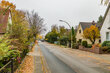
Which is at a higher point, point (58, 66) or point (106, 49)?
point (106, 49)

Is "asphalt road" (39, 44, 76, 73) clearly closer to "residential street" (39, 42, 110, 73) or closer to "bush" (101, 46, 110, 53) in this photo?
"residential street" (39, 42, 110, 73)

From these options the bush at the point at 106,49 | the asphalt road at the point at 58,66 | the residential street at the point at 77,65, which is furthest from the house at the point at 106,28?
the asphalt road at the point at 58,66

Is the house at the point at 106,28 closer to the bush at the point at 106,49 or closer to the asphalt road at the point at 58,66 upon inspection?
the bush at the point at 106,49

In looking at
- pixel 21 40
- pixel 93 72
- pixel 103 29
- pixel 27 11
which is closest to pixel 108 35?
pixel 103 29

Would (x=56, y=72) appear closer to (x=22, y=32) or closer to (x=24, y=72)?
(x=24, y=72)

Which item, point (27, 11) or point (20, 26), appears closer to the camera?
point (20, 26)

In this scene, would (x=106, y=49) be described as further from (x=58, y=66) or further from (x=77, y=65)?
(x=58, y=66)

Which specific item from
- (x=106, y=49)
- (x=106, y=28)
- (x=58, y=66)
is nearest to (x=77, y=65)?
(x=58, y=66)

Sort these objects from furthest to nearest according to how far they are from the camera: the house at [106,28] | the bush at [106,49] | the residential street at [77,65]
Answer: the house at [106,28], the bush at [106,49], the residential street at [77,65]

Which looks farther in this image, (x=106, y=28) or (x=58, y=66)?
(x=106, y=28)

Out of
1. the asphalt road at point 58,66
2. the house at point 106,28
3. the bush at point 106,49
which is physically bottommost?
the asphalt road at point 58,66

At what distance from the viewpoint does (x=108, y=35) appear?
2294cm

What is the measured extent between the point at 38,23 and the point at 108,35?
91.9 feet

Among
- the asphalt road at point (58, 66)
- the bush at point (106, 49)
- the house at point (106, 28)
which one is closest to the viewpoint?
the asphalt road at point (58, 66)
